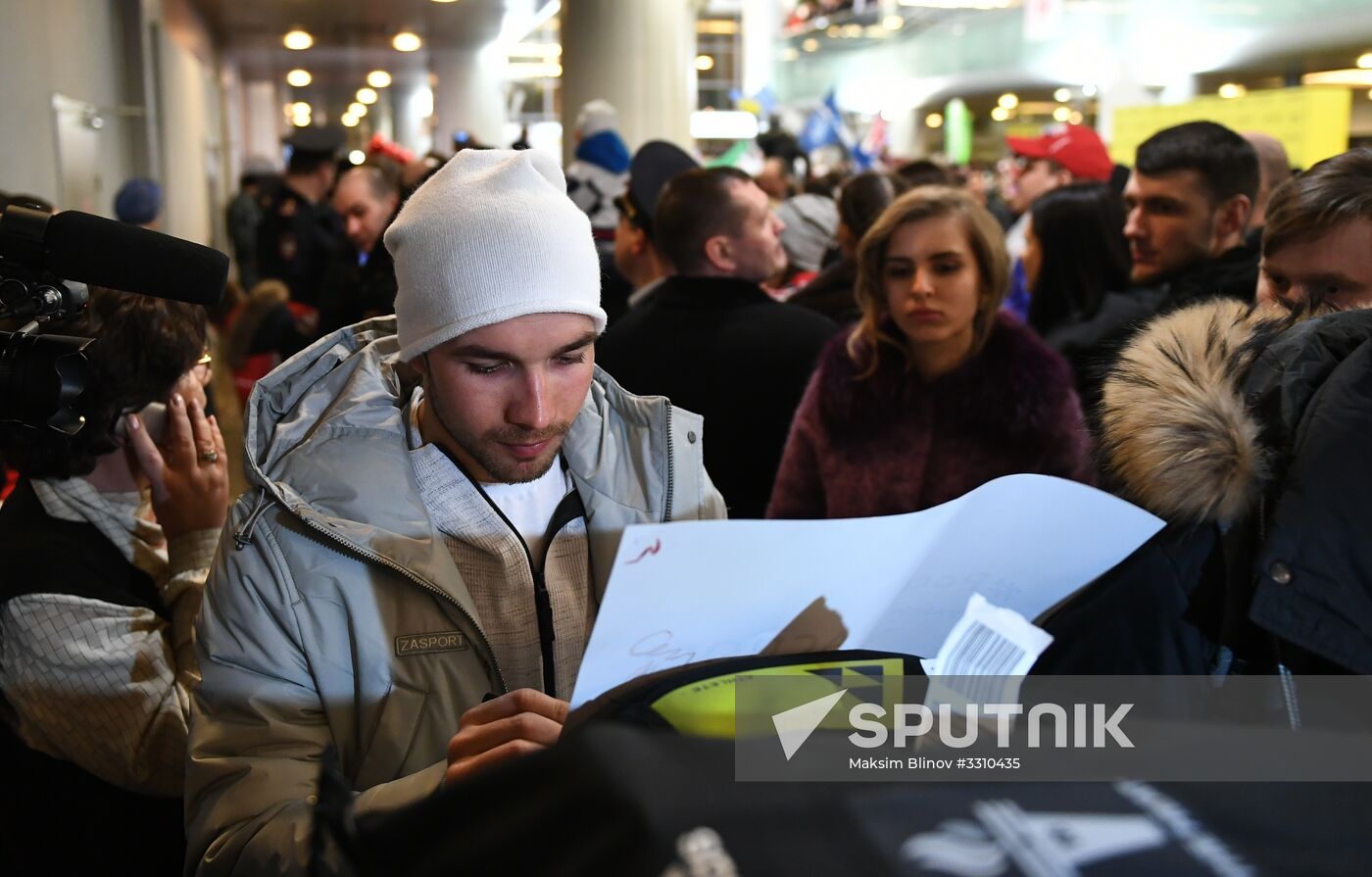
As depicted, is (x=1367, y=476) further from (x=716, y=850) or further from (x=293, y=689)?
(x=293, y=689)

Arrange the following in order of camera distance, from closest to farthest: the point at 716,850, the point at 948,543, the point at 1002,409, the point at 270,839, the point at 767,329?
the point at 716,850
the point at 948,543
the point at 270,839
the point at 1002,409
the point at 767,329

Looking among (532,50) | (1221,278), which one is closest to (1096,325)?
(1221,278)

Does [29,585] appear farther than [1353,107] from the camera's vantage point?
No

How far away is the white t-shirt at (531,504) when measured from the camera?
4.93ft

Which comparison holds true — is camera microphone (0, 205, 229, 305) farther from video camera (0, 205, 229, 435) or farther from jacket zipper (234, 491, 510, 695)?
jacket zipper (234, 491, 510, 695)

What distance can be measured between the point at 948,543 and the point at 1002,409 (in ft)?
5.75

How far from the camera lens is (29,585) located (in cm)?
164

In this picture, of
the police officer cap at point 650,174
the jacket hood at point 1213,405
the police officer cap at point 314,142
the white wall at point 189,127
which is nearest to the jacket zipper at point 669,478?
the jacket hood at point 1213,405

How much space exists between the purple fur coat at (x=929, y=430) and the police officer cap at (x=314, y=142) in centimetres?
583

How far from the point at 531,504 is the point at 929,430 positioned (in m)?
1.38

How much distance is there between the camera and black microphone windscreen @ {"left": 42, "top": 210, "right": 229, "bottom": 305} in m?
1.14

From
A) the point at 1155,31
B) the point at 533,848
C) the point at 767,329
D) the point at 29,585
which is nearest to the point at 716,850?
the point at 533,848

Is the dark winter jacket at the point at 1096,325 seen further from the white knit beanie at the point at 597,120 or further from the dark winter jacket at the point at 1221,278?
the white knit beanie at the point at 597,120

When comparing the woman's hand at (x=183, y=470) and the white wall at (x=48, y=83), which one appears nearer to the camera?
the woman's hand at (x=183, y=470)
